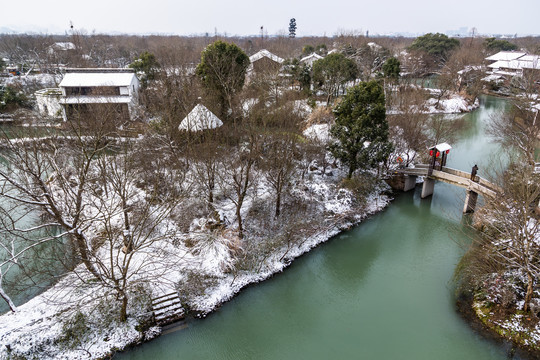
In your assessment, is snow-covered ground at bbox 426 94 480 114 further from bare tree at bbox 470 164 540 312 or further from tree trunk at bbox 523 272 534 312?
tree trunk at bbox 523 272 534 312

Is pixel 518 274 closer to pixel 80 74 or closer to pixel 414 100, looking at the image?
pixel 414 100

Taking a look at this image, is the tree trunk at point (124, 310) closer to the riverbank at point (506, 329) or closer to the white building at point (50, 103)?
the riverbank at point (506, 329)

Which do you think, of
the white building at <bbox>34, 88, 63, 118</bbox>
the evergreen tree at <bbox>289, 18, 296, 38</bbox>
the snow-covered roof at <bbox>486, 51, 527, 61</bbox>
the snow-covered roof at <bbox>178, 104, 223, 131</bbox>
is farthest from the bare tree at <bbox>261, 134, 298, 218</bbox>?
the evergreen tree at <bbox>289, 18, 296, 38</bbox>

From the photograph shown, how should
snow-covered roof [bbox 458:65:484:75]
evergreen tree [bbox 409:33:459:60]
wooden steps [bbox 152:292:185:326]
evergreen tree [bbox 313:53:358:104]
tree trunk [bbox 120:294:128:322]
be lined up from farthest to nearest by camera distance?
evergreen tree [bbox 409:33:459:60] < snow-covered roof [bbox 458:65:484:75] < evergreen tree [bbox 313:53:358:104] < wooden steps [bbox 152:292:185:326] < tree trunk [bbox 120:294:128:322]

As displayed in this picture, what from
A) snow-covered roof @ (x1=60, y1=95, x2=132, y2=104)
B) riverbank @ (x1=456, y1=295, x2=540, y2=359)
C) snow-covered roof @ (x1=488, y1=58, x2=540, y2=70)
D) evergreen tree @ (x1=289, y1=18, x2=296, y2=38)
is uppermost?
evergreen tree @ (x1=289, y1=18, x2=296, y2=38)

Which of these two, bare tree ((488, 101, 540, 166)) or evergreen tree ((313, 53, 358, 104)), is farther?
evergreen tree ((313, 53, 358, 104))

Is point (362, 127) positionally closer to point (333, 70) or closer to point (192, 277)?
point (192, 277)
